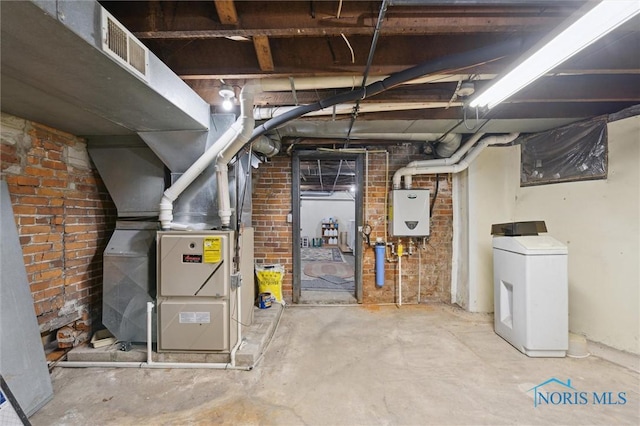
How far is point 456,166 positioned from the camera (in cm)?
312

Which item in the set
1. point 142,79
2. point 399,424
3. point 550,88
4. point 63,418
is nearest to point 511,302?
point 399,424

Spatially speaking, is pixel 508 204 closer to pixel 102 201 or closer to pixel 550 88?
pixel 550 88

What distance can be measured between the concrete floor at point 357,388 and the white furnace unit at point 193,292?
23cm

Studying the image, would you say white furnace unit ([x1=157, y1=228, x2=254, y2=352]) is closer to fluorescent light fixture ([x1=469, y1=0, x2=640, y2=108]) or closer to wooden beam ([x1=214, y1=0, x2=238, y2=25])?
wooden beam ([x1=214, y1=0, x2=238, y2=25])

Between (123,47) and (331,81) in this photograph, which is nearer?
(123,47)

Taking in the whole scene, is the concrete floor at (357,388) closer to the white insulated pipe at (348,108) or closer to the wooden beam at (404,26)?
the white insulated pipe at (348,108)

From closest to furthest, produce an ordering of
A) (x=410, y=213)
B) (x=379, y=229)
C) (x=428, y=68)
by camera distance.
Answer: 1. (x=428, y=68)
2. (x=410, y=213)
3. (x=379, y=229)

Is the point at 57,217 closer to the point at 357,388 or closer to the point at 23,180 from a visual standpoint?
the point at 23,180

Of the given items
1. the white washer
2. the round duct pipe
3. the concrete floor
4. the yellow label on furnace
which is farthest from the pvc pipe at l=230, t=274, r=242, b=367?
the white washer

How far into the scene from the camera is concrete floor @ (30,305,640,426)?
1.55 meters

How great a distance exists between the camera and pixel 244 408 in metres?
1.61
